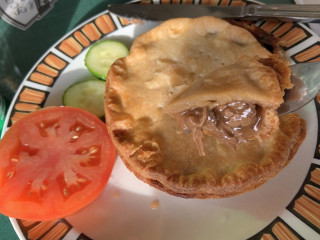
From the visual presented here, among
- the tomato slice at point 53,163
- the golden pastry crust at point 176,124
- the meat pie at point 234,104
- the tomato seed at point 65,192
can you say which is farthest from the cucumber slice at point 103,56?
the tomato seed at point 65,192

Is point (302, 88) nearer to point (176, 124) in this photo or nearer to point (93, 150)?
point (176, 124)

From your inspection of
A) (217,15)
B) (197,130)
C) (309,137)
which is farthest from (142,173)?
(217,15)

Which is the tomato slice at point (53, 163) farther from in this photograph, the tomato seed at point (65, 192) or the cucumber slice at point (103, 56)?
the cucumber slice at point (103, 56)

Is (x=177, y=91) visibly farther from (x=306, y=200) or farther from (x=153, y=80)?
(x=306, y=200)

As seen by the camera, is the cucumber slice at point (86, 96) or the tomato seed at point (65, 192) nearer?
the tomato seed at point (65, 192)

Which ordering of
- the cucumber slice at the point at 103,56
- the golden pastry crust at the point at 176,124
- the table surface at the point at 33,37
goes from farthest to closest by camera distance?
the table surface at the point at 33,37, the cucumber slice at the point at 103,56, the golden pastry crust at the point at 176,124

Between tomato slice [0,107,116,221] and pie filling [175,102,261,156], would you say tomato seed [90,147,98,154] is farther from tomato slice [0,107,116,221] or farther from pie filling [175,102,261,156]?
pie filling [175,102,261,156]
